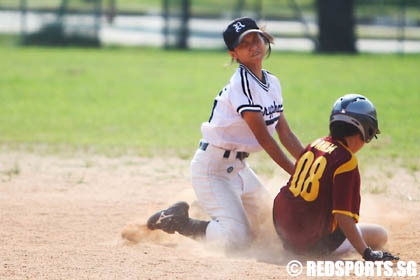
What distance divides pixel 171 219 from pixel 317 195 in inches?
49.3

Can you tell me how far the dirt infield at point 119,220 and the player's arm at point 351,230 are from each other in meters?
0.50

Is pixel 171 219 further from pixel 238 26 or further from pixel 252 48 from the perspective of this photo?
pixel 238 26

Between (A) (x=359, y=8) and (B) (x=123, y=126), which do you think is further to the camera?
(A) (x=359, y=8)

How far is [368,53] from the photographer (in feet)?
84.4

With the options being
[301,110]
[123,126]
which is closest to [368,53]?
[301,110]

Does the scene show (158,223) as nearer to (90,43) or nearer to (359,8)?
(90,43)

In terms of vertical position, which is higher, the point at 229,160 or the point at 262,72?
the point at 262,72

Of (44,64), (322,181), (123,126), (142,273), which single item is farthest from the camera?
(44,64)

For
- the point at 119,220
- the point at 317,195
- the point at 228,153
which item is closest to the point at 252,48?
the point at 228,153

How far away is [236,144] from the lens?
21.2 ft

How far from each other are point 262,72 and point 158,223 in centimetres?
143

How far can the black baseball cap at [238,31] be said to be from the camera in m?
6.29

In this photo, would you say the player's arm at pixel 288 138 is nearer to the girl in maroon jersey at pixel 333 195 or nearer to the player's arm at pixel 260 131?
the player's arm at pixel 260 131

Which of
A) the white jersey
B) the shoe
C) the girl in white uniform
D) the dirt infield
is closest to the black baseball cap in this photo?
the girl in white uniform
